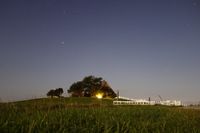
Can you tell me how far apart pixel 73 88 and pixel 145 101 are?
49.3 m

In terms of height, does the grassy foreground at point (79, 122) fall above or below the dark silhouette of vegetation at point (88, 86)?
below

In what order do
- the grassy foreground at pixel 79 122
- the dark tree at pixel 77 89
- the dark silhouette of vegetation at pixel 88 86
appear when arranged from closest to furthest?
the grassy foreground at pixel 79 122, the dark silhouette of vegetation at pixel 88 86, the dark tree at pixel 77 89

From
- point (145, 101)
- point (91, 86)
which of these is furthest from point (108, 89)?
point (145, 101)

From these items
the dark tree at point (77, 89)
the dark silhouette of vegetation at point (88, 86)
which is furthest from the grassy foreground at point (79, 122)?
the dark tree at point (77, 89)

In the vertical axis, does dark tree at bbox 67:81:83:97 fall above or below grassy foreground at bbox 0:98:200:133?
above

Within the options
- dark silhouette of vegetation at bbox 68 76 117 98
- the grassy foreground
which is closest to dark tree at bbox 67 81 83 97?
dark silhouette of vegetation at bbox 68 76 117 98

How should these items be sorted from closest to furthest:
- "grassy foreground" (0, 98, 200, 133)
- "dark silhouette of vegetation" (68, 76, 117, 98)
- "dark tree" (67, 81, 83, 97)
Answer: "grassy foreground" (0, 98, 200, 133)
"dark silhouette of vegetation" (68, 76, 117, 98)
"dark tree" (67, 81, 83, 97)

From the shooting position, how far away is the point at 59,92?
104m

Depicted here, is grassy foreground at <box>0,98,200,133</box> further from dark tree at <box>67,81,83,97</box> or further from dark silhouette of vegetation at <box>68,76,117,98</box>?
dark tree at <box>67,81,83,97</box>

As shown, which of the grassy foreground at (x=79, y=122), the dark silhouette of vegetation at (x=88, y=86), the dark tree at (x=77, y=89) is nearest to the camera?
the grassy foreground at (x=79, y=122)

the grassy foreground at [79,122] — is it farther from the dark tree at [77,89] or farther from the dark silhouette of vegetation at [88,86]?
the dark tree at [77,89]

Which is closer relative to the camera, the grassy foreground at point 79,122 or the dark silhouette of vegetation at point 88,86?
the grassy foreground at point 79,122

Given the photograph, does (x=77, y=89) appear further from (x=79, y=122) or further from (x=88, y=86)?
(x=79, y=122)

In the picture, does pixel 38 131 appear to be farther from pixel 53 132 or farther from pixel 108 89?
pixel 108 89
